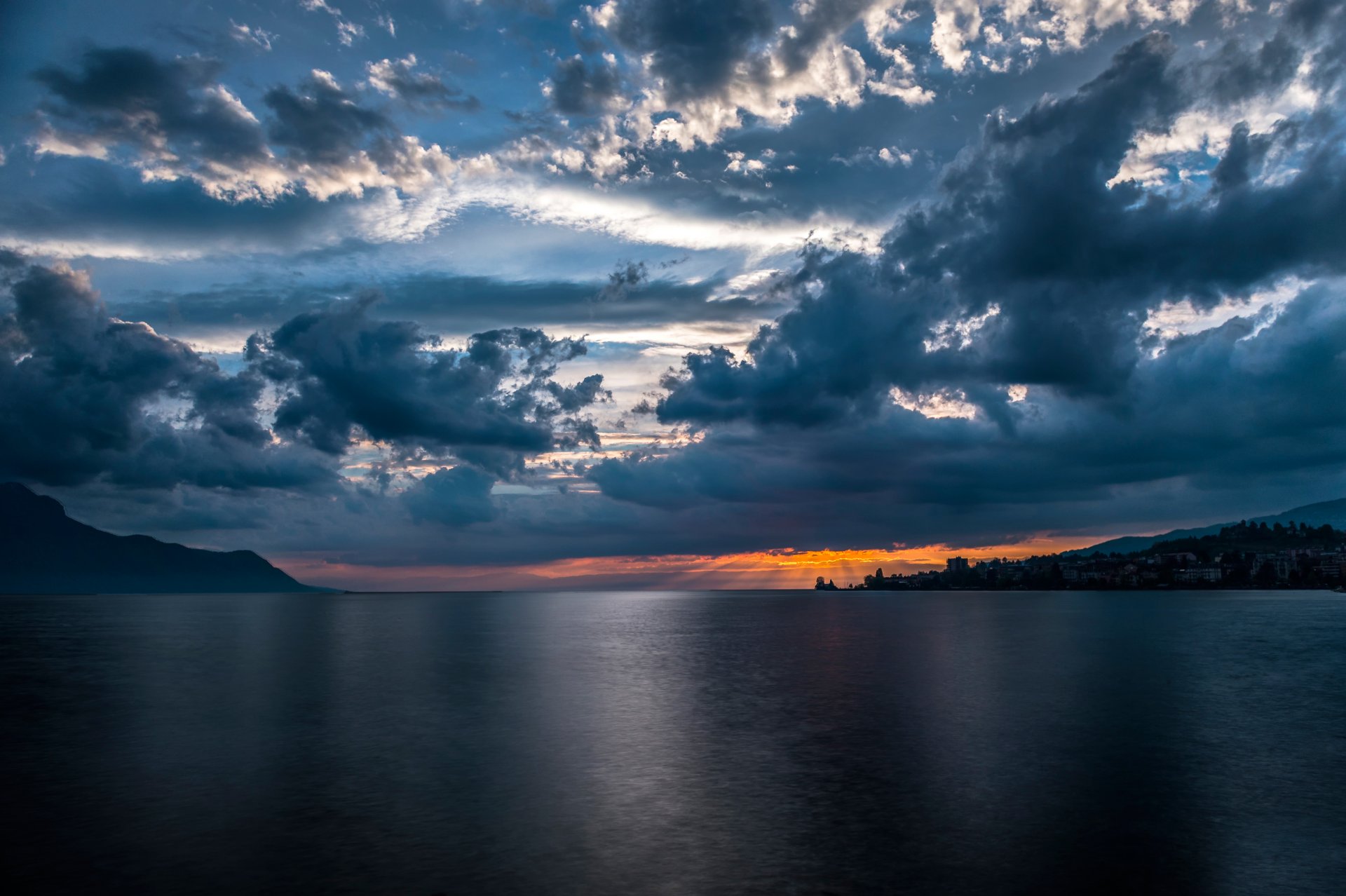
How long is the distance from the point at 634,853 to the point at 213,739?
27543 millimetres

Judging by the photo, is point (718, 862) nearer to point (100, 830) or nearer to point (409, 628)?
point (100, 830)

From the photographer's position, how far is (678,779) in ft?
107

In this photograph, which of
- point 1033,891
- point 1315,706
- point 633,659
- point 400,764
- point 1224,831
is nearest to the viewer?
point 1033,891

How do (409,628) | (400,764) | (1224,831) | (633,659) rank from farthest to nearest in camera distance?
1. (409,628)
2. (633,659)
3. (400,764)
4. (1224,831)

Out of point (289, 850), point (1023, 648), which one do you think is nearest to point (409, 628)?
point (1023, 648)

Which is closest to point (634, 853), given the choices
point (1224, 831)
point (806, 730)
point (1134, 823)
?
point (1134, 823)

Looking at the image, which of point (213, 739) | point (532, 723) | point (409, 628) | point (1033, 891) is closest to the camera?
point (1033, 891)

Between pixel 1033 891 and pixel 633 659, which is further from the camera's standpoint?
pixel 633 659

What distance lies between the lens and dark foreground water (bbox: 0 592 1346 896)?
21.9 meters

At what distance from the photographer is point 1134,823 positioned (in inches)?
1018

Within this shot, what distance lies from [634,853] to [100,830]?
1707cm

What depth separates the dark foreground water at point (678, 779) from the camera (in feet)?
71.8

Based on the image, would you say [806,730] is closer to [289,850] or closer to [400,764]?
[400,764]

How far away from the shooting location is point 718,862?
2250cm
